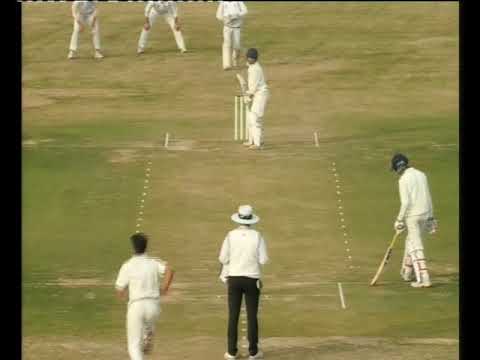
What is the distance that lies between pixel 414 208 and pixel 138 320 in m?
6.69

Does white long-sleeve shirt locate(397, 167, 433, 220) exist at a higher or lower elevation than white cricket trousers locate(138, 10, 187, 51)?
lower

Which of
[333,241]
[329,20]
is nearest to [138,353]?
[333,241]

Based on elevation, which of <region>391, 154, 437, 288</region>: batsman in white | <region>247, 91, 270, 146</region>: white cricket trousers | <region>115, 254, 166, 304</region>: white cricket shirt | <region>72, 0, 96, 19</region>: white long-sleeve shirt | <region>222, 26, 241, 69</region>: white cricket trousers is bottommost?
<region>115, 254, 166, 304</region>: white cricket shirt

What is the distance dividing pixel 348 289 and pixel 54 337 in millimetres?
5389

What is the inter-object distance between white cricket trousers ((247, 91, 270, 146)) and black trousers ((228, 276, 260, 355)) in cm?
1243

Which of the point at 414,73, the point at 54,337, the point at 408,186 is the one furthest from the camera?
the point at 414,73

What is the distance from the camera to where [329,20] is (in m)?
51.8

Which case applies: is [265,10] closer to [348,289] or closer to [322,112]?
[322,112]

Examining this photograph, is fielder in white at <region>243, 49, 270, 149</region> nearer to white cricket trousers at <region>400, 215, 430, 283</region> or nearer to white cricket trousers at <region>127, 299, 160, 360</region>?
white cricket trousers at <region>400, 215, 430, 283</region>

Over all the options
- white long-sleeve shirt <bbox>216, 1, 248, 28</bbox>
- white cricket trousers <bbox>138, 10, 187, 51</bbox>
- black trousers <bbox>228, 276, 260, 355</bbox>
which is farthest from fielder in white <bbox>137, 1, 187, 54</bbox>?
black trousers <bbox>228, 276, 260, 355</bbox>

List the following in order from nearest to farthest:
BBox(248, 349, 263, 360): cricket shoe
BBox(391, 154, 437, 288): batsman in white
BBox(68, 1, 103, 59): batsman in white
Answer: BBox(248, 349, 263, 360): cricket shoe → BBox(391, 154, 437, 288): batsman in white → BBox(68, 1, 103, 59): batsman in white

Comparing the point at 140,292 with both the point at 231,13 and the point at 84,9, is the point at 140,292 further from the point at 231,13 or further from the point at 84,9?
the point at 84,9

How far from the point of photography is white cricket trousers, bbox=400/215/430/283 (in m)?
29.0

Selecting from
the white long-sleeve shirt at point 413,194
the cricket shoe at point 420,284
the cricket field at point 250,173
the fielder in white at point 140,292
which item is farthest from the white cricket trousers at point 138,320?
the cricket shoe at point 420,284
